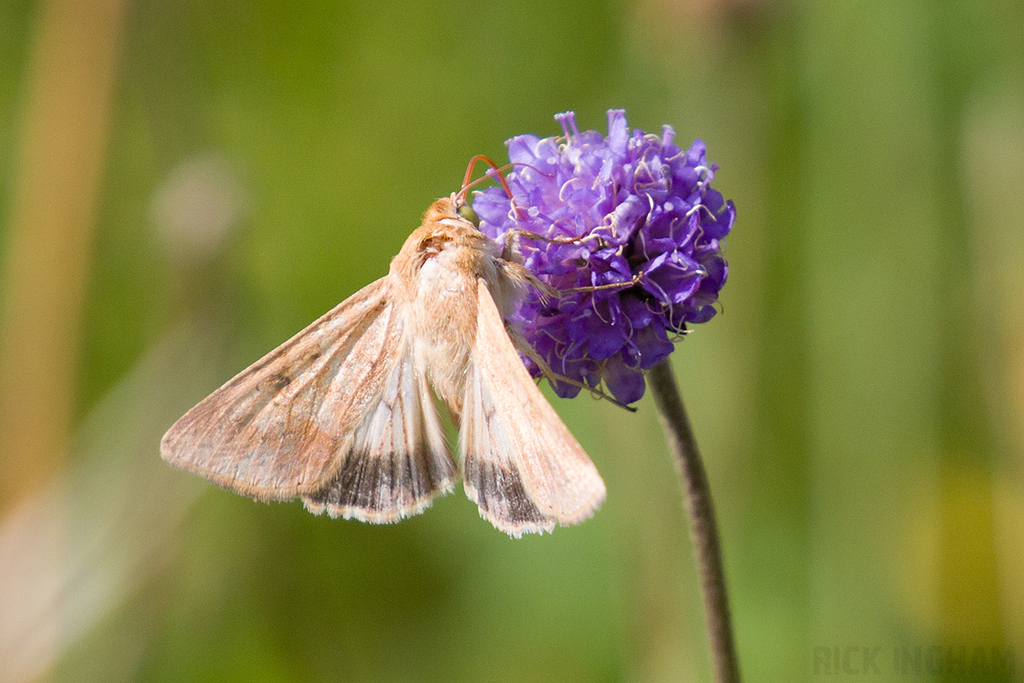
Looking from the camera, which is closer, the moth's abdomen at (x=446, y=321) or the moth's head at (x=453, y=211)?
the moth's abdomen at (x=446, y=321)

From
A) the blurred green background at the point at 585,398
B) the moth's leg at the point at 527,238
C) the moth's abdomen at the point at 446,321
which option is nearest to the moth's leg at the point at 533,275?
the moth's leg at the point at 527,238

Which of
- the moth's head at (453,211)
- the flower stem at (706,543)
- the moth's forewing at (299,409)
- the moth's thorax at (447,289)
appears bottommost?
the flower stem at (706,543)

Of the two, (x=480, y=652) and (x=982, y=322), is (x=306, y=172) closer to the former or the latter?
(x=480, y=652)

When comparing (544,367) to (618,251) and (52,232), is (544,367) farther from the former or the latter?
(52,232)

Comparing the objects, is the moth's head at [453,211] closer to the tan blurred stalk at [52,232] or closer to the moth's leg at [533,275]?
the moth's leg at [533,275]

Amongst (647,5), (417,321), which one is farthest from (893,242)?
(417,321)

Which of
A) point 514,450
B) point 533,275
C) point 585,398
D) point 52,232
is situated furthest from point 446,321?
point 52,232

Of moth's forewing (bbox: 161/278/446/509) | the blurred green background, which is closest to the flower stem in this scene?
moth's forewing (bbox: 161/278/446/509)
